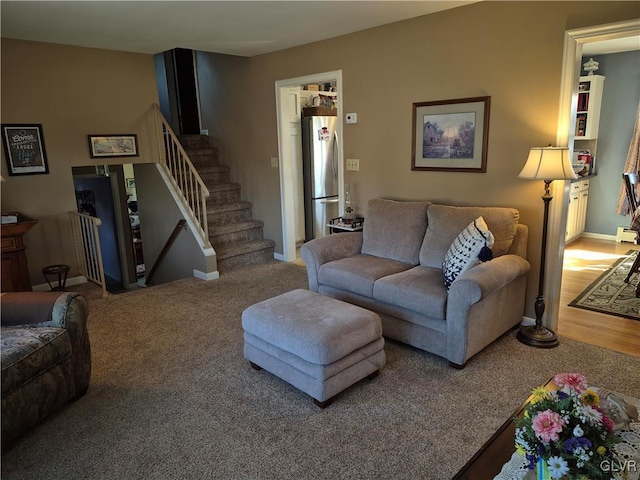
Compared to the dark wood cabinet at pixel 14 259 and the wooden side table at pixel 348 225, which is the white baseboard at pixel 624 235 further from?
the dark wood cabinet at pixel 14 259

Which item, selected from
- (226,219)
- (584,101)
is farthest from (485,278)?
(584,101)

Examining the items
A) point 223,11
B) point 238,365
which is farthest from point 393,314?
point 223,11

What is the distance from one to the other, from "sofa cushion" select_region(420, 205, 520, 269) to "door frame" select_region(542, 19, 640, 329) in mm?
313

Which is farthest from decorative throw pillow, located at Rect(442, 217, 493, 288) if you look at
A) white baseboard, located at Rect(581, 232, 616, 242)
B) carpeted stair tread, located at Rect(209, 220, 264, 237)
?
white baseboard, located at Rect(581, 232, 616, 242)

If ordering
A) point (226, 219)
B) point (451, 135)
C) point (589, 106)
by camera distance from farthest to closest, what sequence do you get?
point (589, 106)
point (226, 219)
point (451, 135)

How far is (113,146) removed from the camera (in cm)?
502

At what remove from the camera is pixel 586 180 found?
6125 mm

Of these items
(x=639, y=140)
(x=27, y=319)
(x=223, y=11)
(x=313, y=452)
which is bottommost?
(x=313, y=452)

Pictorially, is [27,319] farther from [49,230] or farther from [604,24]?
[604,24]

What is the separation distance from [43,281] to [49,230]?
0.54m

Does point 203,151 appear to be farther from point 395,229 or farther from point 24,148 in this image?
point 395,229

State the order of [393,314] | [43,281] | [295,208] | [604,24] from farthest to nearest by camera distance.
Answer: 1. [295,208]
2. [43,281]
3. [393,314]
4. [604,24]

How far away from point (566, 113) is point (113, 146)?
4.57 metres

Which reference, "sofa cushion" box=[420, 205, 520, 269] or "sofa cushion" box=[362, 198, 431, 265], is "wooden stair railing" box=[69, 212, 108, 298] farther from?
"sofa cushion" box=[420, 205, 520, 269]
